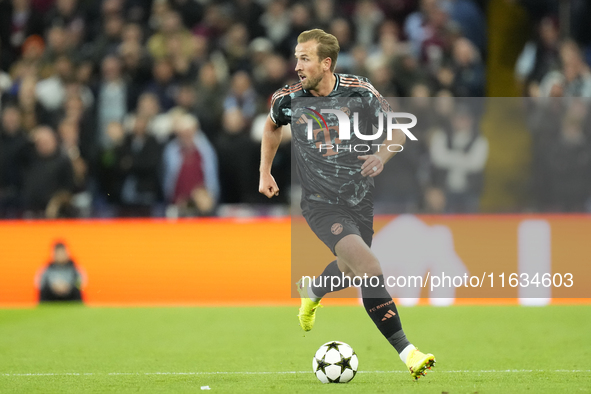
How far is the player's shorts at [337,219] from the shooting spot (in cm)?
615

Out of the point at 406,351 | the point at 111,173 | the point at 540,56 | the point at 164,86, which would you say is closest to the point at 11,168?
the point at 111,173

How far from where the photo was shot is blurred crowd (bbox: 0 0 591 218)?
11766 millimetres

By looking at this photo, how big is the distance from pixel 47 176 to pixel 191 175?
196 centimetres

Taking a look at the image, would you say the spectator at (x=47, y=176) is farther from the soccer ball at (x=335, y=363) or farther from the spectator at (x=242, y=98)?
the soccer ball at (x=335, y=363)

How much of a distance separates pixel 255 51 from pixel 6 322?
5.46 m

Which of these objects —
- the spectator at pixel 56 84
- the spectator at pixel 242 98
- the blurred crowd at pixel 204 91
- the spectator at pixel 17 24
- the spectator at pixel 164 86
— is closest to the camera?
the blurred crowd at pixel 204 91

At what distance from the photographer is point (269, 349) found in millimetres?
8250

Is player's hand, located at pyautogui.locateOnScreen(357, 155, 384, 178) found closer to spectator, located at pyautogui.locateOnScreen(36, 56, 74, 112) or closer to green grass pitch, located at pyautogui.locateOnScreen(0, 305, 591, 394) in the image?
green grass pitch, located at pyautogui.locateOnScreen(0, 305, 591, 394)

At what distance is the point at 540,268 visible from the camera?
11211 mm

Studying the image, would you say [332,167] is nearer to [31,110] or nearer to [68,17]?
[31,110]

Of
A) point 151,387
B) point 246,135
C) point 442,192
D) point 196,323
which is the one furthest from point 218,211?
point 151,387

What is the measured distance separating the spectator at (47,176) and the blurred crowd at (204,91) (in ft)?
0.06

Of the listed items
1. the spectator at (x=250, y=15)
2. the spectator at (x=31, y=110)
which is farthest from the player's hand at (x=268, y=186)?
the spectator at (x=250, y=15)

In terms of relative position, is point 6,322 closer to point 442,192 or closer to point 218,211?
point 218,211
